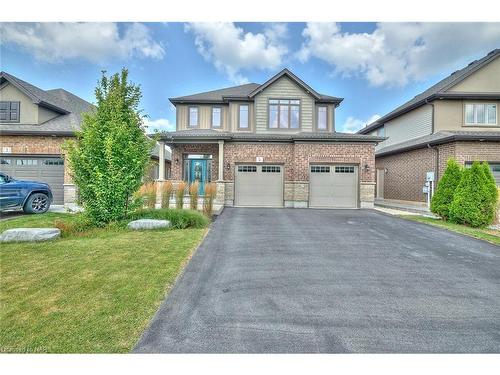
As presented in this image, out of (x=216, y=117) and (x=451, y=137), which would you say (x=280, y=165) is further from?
(x=451, y=137)

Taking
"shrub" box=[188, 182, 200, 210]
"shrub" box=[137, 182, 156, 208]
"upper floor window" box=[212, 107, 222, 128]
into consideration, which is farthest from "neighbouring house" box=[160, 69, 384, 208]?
"shrub" box=[137, 182, 156, 208]

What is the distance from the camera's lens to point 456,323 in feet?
A: 9.60

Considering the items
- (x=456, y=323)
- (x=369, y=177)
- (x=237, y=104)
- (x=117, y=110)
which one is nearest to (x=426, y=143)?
(x=369, y=177)

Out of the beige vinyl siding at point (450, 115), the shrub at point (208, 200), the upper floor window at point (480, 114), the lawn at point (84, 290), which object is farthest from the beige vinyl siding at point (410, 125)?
the lawn at point (84, 290)

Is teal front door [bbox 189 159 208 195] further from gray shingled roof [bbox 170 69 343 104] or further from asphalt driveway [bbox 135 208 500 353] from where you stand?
asphalt driveway [bbox 135 208 500 353]

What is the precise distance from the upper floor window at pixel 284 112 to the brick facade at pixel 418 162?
7.69m

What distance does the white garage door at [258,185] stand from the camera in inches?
547

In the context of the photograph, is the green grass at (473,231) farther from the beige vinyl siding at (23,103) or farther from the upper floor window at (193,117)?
the beige vinyl siding at (23,103)

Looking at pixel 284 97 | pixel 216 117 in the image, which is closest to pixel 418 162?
pixel 284 97

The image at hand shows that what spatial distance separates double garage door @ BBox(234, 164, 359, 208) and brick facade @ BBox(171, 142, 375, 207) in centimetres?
31

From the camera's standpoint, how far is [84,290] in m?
3.48

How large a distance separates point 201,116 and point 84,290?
46.7 feet
